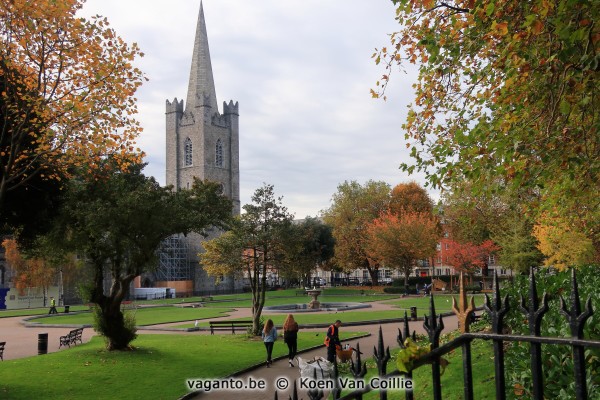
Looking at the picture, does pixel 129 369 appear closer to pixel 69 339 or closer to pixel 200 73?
pixel 69 339

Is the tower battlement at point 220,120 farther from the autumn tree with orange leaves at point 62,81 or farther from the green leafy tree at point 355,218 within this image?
the autumn tree with orange leaves at point 62,81

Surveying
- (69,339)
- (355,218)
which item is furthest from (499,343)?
(355,218)

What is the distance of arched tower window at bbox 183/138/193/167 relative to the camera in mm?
98562

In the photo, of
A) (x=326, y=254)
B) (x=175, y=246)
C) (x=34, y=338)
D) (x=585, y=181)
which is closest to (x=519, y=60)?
(x=585, y=181)

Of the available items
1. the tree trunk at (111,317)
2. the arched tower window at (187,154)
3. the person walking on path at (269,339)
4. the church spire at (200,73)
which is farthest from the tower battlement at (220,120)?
the person walking on path at (269,339)

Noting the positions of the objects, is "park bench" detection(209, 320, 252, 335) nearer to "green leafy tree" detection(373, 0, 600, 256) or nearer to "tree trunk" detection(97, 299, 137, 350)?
"tree trunk" detection(97, 299, 137, 350)

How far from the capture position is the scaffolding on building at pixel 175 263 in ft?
277

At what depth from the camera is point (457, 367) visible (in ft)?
37.4

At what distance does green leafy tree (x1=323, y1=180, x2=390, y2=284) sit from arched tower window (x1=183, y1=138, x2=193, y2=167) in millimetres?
33962

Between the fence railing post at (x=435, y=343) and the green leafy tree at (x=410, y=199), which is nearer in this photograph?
the fence railing post at (x=435, y=343)

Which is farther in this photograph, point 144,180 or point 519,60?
point 144,180

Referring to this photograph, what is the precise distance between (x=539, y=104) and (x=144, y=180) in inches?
655

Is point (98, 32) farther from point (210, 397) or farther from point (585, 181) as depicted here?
point (585, 181)

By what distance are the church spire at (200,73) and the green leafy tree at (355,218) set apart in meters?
38.5
